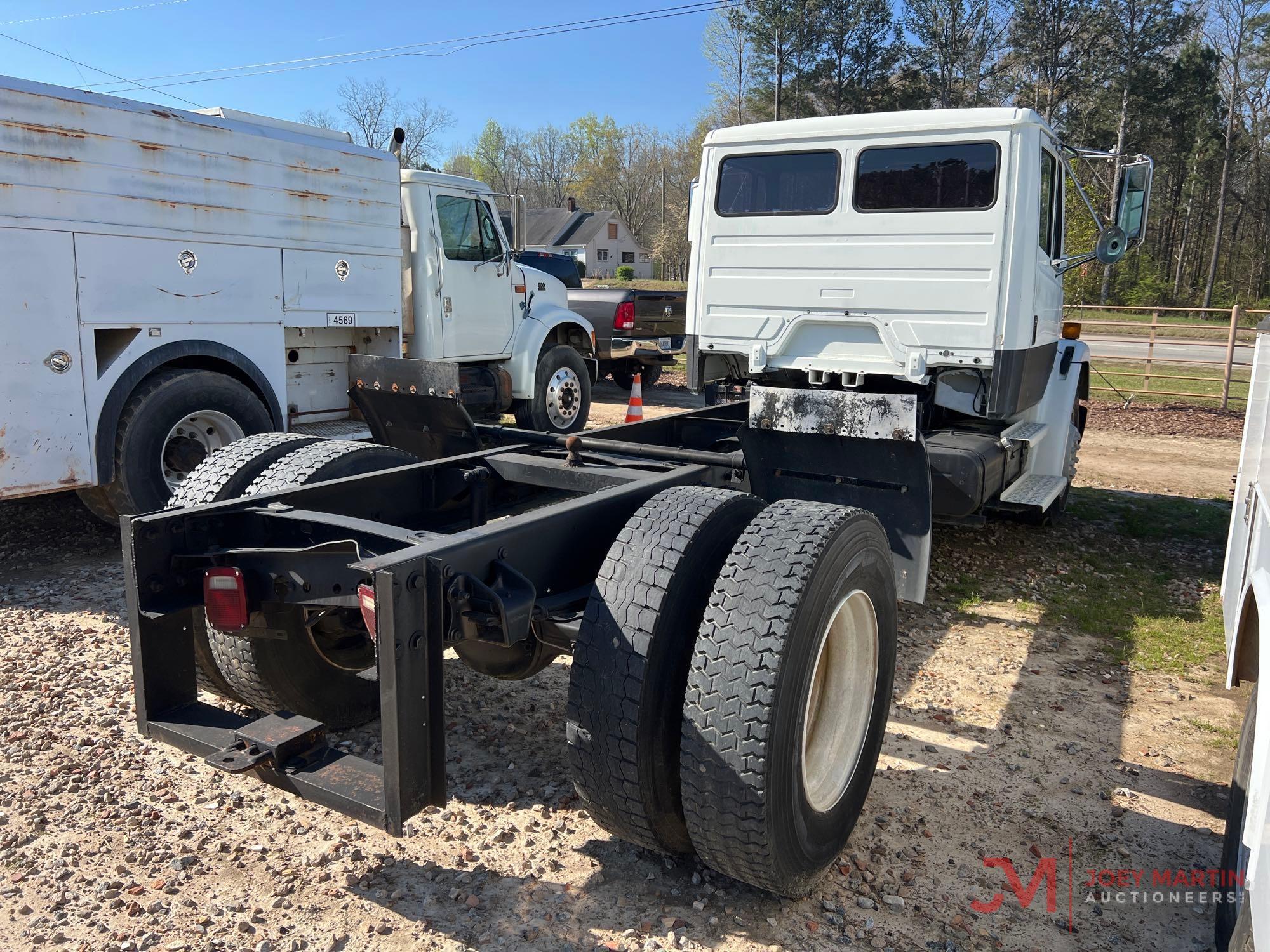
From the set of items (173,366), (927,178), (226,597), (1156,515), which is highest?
(927,178)

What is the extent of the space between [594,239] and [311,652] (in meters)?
74.1

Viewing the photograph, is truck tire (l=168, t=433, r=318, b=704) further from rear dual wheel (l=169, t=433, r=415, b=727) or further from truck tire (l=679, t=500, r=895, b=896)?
truck tire (l=679, t=500, r=895, b=896)

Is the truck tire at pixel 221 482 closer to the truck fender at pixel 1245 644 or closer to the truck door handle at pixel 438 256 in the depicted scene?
the truck fender at pixel 1245 644

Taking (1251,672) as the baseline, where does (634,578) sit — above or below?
above

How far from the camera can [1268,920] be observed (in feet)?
5.74

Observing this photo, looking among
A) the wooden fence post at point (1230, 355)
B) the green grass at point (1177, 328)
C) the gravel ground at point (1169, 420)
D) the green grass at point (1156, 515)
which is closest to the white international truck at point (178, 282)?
the green grass at point (1156, 515)

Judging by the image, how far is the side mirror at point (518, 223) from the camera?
9352 millimetres

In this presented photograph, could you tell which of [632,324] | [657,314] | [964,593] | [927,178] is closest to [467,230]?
[927,178]

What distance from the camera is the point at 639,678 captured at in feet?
8.38

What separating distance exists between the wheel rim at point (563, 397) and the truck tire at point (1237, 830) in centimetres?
863

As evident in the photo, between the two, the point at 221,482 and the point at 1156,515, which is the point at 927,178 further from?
the point at 221,482

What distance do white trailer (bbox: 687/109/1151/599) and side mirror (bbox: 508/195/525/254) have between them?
9.86ft

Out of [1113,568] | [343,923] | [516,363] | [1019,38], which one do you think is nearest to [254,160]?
[516,363]

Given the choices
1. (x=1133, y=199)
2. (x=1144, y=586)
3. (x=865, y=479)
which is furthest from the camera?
(x=1133, y=199)
